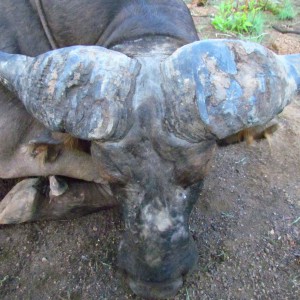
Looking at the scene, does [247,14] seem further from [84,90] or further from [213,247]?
[84,90]

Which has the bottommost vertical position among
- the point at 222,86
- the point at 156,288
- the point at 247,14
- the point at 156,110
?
the point at 247,14

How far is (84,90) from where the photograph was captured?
1.80 m

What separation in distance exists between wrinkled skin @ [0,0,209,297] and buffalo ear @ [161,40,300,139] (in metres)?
0.09

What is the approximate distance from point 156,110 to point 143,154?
0.18m

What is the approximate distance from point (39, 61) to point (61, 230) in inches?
51.3

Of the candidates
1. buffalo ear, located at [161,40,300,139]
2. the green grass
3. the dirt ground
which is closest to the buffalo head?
buffalo ear, located at [161,40,300,139]

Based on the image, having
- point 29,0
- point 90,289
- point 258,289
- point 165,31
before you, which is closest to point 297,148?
point 258,289

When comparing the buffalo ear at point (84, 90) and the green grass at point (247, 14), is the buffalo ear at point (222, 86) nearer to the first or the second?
the buffalo ear at point (84, 90)

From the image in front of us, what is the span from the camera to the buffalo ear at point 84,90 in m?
1.80

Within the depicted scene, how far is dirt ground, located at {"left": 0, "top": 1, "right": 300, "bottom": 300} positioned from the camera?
256 centimetres

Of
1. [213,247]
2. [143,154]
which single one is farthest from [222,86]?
[213,247]

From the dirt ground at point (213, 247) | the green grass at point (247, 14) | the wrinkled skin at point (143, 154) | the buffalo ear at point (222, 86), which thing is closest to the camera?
the buffalo ear at point (222, 86)

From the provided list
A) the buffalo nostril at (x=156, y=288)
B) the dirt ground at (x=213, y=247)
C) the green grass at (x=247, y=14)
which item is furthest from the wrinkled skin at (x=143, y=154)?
the green grass at (x=247, y=14)

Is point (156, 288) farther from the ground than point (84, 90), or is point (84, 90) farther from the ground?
point (84, 90)
